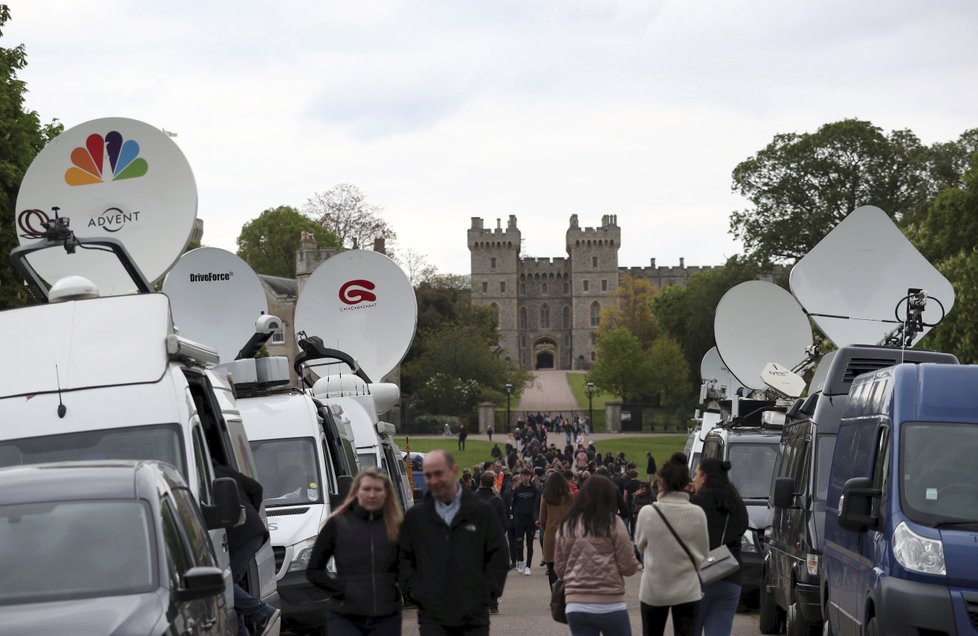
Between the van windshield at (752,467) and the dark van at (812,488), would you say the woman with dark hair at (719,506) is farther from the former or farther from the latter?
the van windshield at (752,467)

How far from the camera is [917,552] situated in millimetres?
9664

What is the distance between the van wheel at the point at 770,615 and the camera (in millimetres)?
15664

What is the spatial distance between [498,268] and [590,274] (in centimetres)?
1112

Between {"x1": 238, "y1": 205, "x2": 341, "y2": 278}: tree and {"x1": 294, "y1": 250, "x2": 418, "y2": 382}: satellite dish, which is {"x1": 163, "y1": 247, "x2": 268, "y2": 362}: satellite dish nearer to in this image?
{"x1": 294, "y1": 250, "x2": 418, "y2": 382}: satellite dish

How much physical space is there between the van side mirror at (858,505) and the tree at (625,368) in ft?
320

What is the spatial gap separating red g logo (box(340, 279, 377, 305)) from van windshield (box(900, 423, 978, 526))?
49.3 ft

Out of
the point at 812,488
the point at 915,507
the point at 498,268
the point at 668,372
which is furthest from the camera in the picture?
the point at 498,268

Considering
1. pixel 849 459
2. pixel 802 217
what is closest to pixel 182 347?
pixel 849 459

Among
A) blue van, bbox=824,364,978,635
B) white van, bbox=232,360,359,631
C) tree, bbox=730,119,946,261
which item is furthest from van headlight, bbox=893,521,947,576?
tree, bbox=730,119,946,261

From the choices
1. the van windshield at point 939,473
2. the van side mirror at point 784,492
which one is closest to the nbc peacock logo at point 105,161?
the van side mirror at point 784,492

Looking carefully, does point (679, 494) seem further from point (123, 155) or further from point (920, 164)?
point (920, 164)

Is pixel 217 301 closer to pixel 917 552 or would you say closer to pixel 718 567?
pixel 718 567

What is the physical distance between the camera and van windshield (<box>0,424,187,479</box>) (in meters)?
9.85

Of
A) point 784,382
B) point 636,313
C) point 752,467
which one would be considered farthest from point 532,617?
point 636,313
